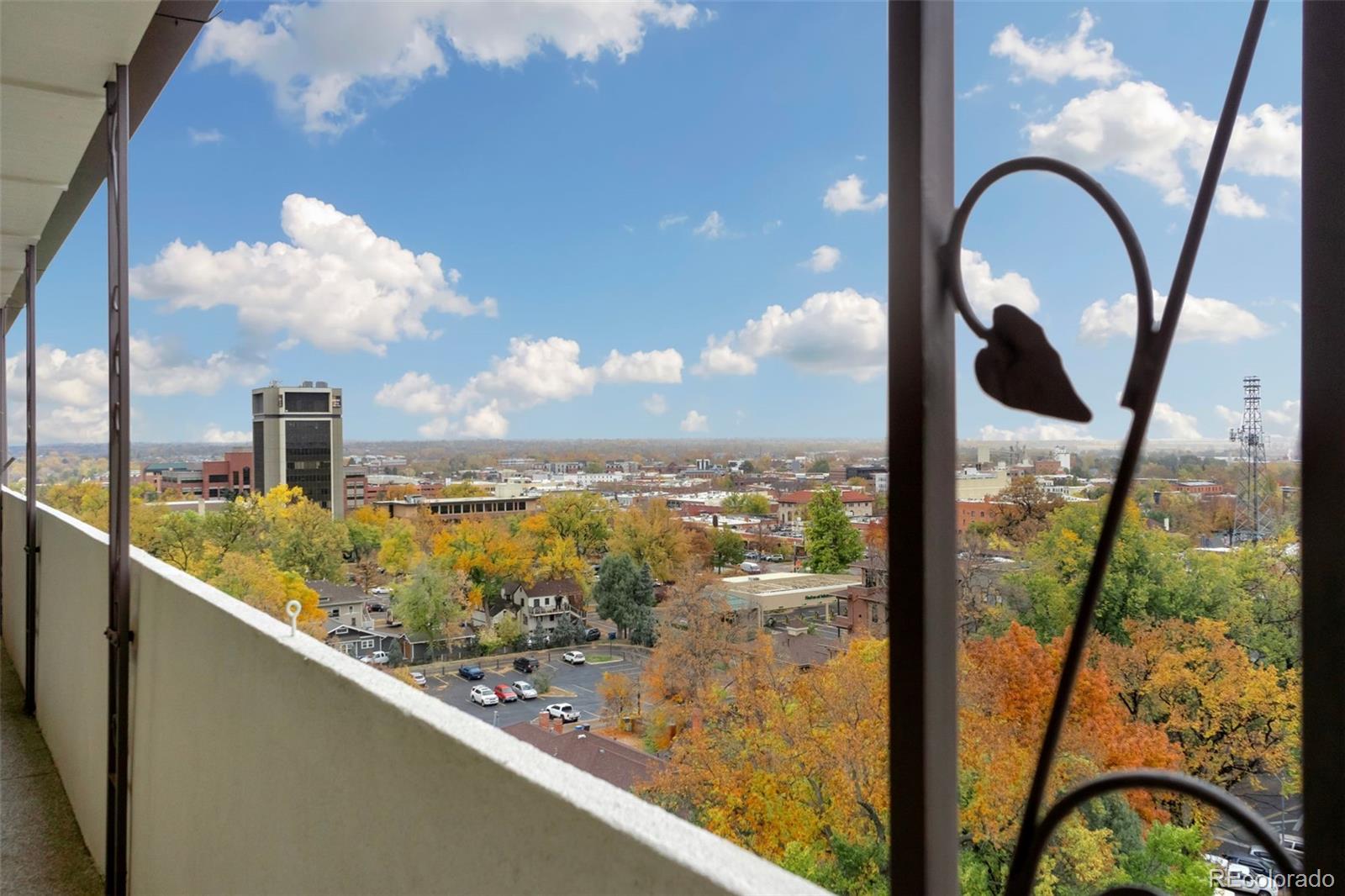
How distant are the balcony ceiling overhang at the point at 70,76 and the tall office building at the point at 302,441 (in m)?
1.16

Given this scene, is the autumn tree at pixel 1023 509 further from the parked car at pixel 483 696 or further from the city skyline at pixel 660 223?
the parked car at pixel 483 696

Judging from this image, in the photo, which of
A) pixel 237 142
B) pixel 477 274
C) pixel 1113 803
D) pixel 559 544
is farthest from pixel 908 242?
pixel 237 142

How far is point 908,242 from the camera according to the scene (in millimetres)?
542

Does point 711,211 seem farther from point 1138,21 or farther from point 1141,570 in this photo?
point 1141,570

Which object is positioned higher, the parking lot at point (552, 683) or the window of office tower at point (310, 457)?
the window of office tower at point (310, 457)

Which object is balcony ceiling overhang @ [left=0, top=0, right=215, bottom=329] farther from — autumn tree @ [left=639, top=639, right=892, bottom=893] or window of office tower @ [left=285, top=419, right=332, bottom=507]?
autumn tree @ [left=639, top=639, right=892, bottom=893]

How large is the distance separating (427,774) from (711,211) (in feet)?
7.60

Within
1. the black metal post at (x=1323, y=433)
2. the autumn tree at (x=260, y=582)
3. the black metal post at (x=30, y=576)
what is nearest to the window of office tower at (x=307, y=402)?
the autumn tree at (x=260, y=582)

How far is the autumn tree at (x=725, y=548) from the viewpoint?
1396 millimetres

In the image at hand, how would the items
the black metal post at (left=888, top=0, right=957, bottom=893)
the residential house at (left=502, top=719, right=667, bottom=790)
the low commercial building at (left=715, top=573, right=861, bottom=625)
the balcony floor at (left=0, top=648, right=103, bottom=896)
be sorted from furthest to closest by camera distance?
the balcony floor at (left=0, top=648, right=103, bottom=896), the residential house at (left=502, top=719, right=667, bottom=790), the low commercial building at (left=715, top=573, right=861, bottom=625), the black metal post at (left=888, top=0, right=957, bottom=893)

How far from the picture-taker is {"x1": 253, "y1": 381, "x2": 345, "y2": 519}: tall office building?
326cm

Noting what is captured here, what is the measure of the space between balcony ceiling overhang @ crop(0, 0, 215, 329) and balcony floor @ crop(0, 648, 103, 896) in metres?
2.55

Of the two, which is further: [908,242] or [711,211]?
[711,211]

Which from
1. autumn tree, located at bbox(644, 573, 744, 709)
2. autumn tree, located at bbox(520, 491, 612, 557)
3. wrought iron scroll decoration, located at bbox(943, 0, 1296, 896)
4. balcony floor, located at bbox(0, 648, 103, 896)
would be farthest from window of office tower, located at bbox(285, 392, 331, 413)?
wrought iron scroll decoration, located at bbox(943, 0, 1296, 896)
